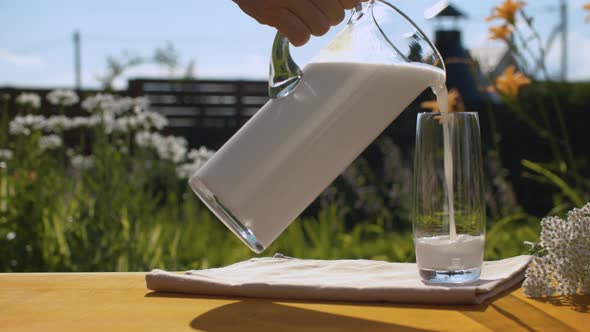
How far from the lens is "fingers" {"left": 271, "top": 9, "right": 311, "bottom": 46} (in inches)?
42.2

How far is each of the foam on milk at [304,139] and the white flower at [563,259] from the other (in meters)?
0.28

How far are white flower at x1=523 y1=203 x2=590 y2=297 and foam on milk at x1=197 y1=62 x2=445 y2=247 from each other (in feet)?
0.91

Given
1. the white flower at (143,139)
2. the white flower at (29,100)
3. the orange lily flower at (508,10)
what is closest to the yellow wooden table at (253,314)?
the orange lily flower at (508,10)

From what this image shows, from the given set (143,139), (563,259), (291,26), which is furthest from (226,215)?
(143,139)

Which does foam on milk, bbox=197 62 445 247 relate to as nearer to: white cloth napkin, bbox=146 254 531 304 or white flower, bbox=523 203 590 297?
white cloth napkin, bbox=146 254 531 304

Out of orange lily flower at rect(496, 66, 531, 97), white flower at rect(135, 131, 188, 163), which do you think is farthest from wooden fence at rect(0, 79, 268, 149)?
orange lily flower at rect(496, 66, 531, 97)

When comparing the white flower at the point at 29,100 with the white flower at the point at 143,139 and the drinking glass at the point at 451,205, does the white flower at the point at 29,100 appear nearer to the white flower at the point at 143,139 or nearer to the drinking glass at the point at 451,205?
the white flower at the point at 143,139

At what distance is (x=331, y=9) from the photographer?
3.55 ft

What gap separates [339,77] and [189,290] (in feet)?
1.24

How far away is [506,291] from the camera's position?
3.57ft

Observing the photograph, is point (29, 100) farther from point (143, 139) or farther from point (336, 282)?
point (336, 282)

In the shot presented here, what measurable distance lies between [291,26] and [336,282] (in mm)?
366

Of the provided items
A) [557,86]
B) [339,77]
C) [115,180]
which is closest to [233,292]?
[339,77]

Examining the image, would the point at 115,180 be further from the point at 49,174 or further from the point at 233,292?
the point at 233,292
